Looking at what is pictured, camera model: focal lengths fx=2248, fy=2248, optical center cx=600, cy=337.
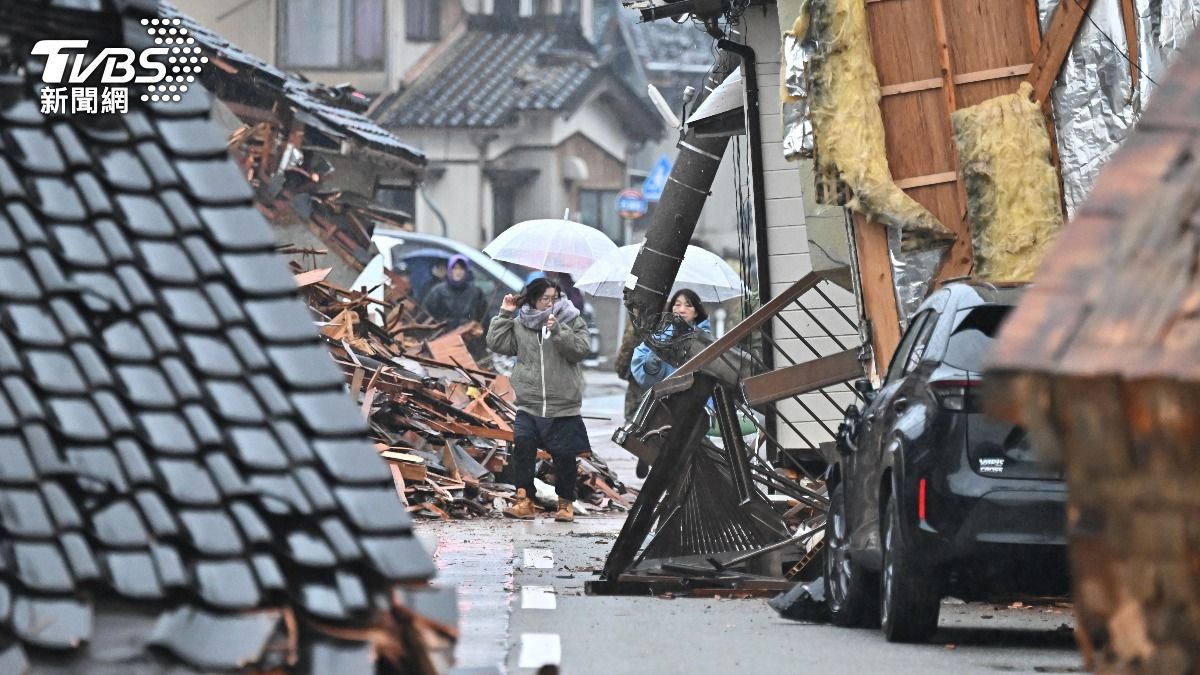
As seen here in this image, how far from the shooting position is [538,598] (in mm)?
12023

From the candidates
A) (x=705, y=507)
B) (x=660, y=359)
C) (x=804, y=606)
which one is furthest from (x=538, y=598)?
(x=660, y=359)

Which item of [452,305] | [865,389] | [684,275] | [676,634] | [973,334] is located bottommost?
[676,634]

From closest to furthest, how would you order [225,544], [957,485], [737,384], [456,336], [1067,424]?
[1067,424] → [225,544] → [957,485] → [737,384] → [456,336]

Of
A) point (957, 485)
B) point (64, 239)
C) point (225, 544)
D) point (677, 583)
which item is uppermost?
point (64, 239)

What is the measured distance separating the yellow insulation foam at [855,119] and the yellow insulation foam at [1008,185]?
1.25 ft

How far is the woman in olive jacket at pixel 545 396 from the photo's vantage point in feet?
58.3

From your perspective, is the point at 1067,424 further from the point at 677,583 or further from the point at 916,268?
the point at 916,268

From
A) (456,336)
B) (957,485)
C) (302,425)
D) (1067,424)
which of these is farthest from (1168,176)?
(456,336)

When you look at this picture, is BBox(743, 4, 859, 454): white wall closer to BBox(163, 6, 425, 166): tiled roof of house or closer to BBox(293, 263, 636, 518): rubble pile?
BBox(293, 263, 636, 518): rubble pile

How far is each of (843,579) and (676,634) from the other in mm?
1199

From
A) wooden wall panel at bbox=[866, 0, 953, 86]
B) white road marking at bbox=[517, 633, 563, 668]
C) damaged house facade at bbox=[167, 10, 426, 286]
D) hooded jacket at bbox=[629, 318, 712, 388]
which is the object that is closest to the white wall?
hooded jacket at bbox=[629, 318, 712, 388]

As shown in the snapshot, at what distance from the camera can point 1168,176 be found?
187 inches

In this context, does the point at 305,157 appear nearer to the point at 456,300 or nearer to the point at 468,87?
the point at 456,300

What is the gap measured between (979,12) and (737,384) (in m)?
3.00
